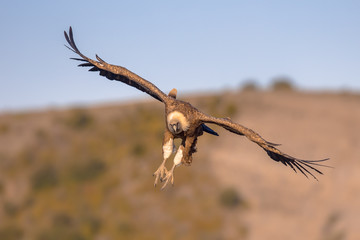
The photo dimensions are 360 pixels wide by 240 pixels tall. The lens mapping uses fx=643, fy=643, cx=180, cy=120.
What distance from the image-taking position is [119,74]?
14.5m

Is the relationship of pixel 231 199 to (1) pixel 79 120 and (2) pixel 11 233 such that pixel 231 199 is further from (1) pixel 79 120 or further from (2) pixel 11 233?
(1) pixel 79 120

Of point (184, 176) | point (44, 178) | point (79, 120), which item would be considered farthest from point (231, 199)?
point (79, 120)

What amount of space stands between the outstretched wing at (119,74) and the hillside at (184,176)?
29.9 m

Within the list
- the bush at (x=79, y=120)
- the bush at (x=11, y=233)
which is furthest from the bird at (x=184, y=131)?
the bush at (x=79, y=120)

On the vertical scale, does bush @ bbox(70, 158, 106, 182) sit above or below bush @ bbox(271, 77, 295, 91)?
below

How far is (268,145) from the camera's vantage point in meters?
12.9

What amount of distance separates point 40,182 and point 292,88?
2822 centimetres

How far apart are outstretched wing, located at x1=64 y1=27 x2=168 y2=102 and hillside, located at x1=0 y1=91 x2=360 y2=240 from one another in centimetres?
2990

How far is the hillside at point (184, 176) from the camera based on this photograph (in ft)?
160

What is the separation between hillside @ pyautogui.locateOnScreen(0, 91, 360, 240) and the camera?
4872cm

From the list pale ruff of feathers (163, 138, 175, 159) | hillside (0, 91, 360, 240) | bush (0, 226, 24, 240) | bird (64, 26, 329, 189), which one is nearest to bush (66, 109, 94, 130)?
hillside (0, 91, 360, 240)

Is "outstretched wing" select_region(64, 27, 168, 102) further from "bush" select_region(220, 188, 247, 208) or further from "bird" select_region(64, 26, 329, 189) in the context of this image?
"bush" select_region(220, 188, 247, 208)

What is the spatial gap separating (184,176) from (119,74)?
3863 cm

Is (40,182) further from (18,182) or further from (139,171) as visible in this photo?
(139,171)
